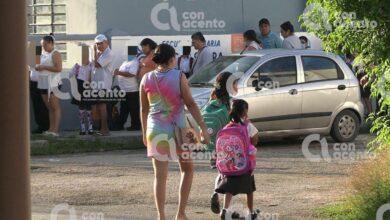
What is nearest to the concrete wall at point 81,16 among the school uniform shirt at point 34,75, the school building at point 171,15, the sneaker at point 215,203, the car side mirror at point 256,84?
the school building at point 171,15

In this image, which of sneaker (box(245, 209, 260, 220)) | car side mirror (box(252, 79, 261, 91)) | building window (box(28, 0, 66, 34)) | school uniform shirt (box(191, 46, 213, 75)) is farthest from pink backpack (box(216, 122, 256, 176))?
building window (box(28, 0, 66, 34))

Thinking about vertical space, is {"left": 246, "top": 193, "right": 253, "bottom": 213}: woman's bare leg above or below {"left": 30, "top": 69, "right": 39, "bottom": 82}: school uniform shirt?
below

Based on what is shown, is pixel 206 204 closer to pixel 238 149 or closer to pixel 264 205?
pixel 264 205

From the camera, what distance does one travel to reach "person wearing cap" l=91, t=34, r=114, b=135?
55.4 ft

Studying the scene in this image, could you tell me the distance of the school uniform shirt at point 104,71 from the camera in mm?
16891

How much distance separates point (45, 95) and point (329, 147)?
17.4ft

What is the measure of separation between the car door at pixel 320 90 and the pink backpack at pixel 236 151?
680 centimetres

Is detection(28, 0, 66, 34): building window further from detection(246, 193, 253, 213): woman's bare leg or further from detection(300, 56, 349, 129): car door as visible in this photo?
detection(246, 193, 253, 213): woman's bare leg

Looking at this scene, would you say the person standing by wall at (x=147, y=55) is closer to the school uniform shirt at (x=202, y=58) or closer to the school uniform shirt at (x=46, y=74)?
the school uniform shirt at (x=202, y=58)

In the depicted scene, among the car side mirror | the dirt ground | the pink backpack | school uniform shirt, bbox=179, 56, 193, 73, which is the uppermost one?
school uniform shirt, bbox=179, 56, 193, 73

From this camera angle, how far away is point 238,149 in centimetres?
933

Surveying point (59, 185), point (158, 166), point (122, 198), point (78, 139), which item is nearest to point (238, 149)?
point (158, 166)

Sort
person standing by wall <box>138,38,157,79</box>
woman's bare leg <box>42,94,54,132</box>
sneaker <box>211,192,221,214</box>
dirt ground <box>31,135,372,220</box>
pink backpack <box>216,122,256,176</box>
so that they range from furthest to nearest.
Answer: woman's bare leg <box>42,94,54,132</box> < person standing by wall <box>138,38,157,79</box> < dirt ground <box>31,135,372,220</box> < sneaker <box>211,192,221,214</box> < pink backpack <box>216,122,256,176</box>

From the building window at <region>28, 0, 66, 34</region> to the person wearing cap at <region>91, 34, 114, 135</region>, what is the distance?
810cm
